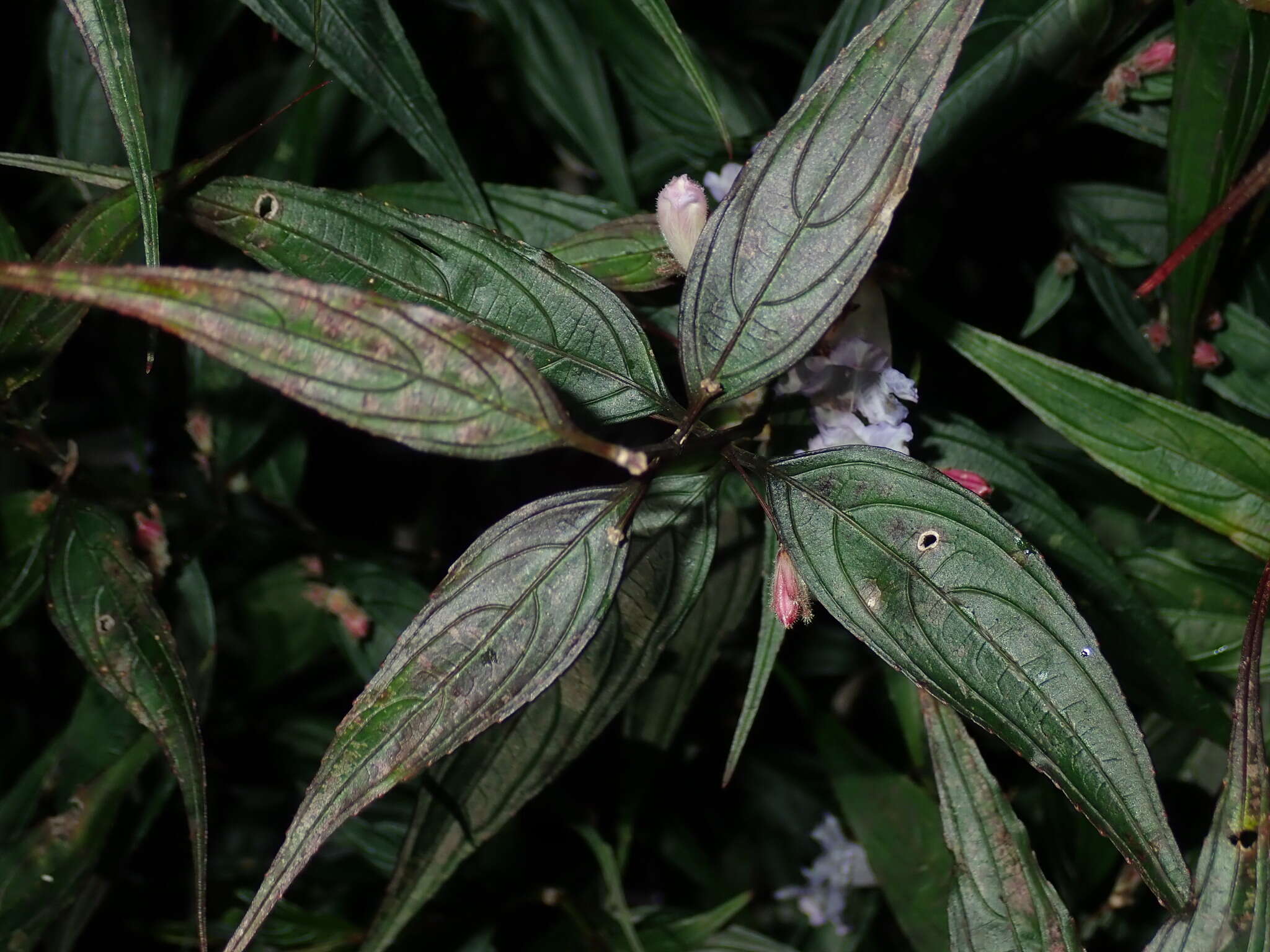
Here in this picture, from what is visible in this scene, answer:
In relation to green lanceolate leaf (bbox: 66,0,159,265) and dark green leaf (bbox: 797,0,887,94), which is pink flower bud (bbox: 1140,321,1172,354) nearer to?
dark green leaf (bbox: 797,0,887,94)

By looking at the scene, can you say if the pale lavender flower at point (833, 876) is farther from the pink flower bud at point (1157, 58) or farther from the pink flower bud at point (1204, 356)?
the pink flower bud at point (1157, 58)

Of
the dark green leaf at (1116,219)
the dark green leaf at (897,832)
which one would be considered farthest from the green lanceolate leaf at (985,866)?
the dark green leaf at (1116,219)

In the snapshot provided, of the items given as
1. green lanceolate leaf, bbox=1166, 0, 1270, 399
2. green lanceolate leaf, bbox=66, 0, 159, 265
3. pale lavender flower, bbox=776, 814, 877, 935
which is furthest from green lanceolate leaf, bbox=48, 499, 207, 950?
green lanceolate leaf, bbox=1166, 0, 1270, 399

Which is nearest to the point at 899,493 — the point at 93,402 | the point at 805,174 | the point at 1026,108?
the point at 805,174

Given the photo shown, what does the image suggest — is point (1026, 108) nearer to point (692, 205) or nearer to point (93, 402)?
point (692, 205)

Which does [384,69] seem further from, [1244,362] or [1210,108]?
[1244,362]
